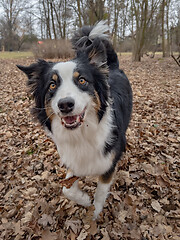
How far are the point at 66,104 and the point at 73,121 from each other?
24cm

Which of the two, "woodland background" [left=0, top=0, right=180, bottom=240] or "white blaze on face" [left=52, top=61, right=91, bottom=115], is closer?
"white blaze on face" [left=52, top=61, right=91, bottom=115]

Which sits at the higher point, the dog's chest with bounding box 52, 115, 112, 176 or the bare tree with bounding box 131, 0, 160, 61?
the bare tree with bounding box 131, 0, 160, 61

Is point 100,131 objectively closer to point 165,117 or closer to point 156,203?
point 156,203

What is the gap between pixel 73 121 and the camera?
5.99 feet

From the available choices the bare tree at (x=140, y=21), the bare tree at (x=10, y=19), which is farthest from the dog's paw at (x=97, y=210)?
the bare tree at (x=10, y=19)

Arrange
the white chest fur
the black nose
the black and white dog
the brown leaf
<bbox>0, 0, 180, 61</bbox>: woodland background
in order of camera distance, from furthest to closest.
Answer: <bbox>0, 0, 180, 61</bbox>: woodland background < the brown leaf < the white chest fur < the black and white dog < the black nose

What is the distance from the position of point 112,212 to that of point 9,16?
44093 mm

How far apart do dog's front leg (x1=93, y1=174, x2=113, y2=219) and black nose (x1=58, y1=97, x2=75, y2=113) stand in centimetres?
110

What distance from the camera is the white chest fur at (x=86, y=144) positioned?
6.68 feet

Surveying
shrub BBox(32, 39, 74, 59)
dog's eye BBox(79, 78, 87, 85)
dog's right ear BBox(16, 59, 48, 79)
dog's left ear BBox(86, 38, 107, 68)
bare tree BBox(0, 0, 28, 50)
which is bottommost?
dog's eye BBox(79, 78, 87, 85)

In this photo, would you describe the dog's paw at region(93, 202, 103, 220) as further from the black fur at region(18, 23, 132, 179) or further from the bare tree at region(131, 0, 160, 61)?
the bare tree at region(131, 0, 160, 61)

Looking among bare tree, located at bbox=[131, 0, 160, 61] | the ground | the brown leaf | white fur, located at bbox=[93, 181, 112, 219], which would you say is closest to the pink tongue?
the brown leaf

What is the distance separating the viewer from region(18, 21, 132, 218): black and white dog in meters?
1.88

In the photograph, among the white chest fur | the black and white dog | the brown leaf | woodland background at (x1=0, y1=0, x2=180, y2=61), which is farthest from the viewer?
woodland background at (x1=0, y1=0, x2=180, y2=61)
